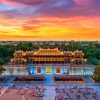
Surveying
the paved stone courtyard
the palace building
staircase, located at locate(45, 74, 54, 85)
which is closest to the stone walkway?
the paved stone courtyard

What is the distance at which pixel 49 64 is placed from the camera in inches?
2717

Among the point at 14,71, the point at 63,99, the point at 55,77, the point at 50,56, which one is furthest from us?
the point at 50,56

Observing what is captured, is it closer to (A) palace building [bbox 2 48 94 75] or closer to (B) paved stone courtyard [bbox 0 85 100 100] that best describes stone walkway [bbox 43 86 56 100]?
(B) paved stone courtyard [bbox 0 85 100 100]

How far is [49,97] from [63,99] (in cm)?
231

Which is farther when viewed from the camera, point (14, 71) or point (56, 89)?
point (14, 71)

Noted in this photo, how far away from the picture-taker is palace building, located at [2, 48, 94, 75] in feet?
220

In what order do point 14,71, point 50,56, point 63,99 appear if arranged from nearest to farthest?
point 63,99 → point 14,71 → point 50,56

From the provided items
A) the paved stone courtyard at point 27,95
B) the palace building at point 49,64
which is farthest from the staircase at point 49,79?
the paved stone courtyard at point 27,95

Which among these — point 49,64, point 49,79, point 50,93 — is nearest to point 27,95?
point 50,93

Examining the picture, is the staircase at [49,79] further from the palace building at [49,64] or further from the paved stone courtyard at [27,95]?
the paved stone courtyard at [27,95]

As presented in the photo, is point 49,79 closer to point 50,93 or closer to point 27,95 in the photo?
point 50,93

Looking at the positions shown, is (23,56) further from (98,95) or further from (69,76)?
(98,95)

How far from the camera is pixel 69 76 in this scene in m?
62.6

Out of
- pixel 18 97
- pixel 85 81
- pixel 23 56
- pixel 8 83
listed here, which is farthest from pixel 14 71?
pixel 18 97
